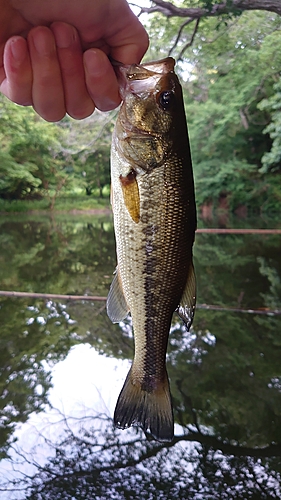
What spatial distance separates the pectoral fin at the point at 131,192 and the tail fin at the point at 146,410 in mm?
743

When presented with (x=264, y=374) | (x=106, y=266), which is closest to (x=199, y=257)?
(x=106, y=266)

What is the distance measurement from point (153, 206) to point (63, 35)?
0.65m

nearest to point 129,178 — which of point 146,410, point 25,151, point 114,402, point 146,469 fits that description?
point 146,410

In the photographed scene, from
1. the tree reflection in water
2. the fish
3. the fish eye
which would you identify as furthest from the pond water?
the fish eye

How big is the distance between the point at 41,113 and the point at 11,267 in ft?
22.6

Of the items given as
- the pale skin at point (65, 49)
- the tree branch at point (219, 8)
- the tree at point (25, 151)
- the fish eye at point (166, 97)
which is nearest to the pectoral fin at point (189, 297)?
the fish eye at point (166, 97)

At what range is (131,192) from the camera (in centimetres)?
143

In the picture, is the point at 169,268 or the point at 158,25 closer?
the point at 169,268

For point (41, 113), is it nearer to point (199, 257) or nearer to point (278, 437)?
point (278, 437)

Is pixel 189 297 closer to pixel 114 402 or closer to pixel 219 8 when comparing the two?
pixel 114 402

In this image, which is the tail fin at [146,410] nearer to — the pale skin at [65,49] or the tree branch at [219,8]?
the pale skin at [65,49]

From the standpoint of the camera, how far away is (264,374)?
3938 millimetres

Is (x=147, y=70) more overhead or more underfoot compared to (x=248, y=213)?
more underfoot

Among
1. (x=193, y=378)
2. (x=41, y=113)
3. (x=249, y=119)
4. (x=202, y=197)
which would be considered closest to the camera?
(x=41, y=113)
